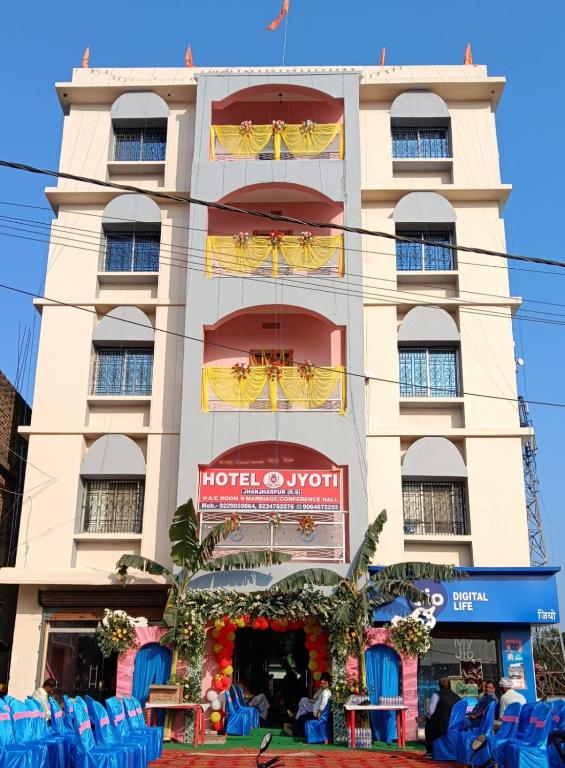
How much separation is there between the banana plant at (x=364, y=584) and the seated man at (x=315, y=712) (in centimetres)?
72

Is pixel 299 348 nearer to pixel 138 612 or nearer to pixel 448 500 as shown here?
pixel 448 500

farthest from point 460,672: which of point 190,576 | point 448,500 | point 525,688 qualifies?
point 190,576

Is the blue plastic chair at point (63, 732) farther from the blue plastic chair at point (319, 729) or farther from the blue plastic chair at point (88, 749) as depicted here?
the blue plastic chair at point (319, 729)

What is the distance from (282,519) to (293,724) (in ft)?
14.0

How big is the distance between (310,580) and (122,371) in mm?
Answer: 7484

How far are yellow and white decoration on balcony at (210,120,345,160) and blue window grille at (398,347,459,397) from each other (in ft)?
18.0

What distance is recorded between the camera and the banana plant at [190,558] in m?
18.1

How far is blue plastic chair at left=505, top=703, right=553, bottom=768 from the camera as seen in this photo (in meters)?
10.6

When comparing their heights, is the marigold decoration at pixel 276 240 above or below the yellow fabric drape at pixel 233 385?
above

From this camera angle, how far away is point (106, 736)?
11.4 metres

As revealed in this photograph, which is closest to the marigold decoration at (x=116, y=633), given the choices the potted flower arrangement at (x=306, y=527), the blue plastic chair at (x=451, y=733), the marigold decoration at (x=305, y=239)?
the potted flower arrangement at (x=306, y=527)

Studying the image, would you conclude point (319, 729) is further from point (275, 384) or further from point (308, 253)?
point (308, 253)

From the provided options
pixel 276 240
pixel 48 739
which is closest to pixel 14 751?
pixel 48 739

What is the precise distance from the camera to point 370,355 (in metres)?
21.7
